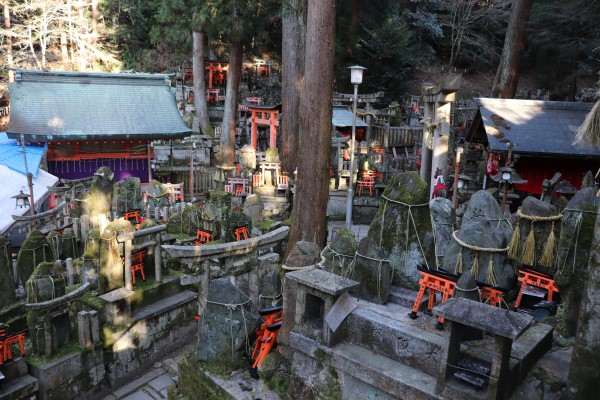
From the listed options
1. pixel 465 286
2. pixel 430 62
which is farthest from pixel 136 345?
pixel 430 62

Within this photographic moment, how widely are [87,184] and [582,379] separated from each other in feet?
47.7

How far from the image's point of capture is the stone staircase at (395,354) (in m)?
4.04

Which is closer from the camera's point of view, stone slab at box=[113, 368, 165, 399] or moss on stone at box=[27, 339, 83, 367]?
moss on stone at box=[27, 339, 83, 367]

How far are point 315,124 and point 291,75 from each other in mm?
8382

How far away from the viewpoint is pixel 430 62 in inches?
1491

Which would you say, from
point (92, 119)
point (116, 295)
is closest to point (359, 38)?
point (92, 119)

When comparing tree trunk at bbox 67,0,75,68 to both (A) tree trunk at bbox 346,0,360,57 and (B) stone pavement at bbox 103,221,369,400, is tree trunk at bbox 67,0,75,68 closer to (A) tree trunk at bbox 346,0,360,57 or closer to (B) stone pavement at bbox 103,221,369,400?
(A) tree trunk at bbox 346,0,360,57

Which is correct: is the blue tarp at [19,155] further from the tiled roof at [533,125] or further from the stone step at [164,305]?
the tiled roof at [533,125]

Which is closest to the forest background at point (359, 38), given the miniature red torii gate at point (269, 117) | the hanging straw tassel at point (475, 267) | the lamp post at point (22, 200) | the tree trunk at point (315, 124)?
the miniature red torii gate at point (269, 117)

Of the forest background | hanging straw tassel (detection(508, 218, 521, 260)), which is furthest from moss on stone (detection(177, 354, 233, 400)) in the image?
the forest background

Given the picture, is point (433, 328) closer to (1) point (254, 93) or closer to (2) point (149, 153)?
(2) point (149, 153)

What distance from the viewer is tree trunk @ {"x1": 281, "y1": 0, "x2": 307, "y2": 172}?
15.5 metres

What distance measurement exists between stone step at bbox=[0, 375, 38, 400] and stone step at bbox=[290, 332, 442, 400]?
443 centimetres

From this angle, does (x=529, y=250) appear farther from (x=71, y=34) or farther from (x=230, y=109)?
(x=71, y=34)
